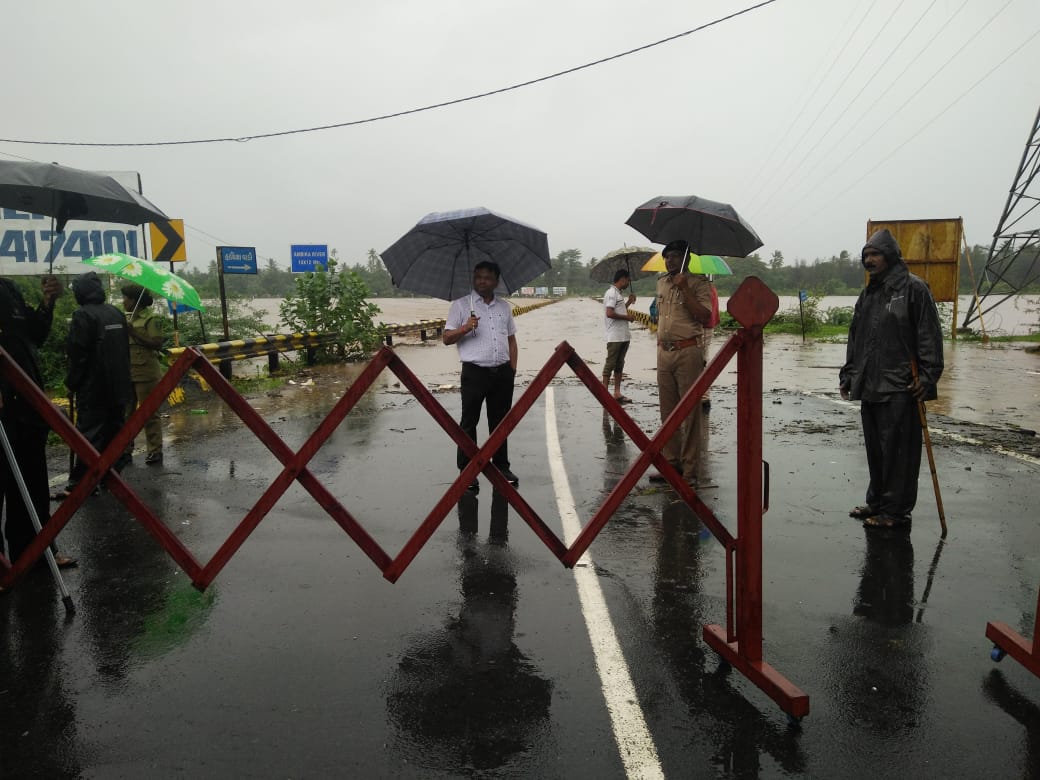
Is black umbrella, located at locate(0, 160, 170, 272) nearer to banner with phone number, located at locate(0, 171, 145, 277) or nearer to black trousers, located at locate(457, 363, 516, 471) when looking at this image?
black trousers, located at locate(457, 363, 516, 471)

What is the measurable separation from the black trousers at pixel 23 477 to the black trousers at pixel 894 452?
18.4ft

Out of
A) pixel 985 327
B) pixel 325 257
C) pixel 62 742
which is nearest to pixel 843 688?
pixel 62 742

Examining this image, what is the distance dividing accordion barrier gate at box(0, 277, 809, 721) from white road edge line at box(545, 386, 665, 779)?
16.5 inches

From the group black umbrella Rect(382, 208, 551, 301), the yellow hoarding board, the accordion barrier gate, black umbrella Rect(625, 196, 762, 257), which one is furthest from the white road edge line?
the yellow hoarding board

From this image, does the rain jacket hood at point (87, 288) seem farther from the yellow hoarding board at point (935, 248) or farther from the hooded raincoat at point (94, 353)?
the yellow hoarding board at point (935, 248)

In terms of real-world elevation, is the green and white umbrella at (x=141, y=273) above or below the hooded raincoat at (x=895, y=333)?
above

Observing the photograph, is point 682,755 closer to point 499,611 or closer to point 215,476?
point 499,611

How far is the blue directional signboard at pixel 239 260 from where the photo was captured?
55.0 feet

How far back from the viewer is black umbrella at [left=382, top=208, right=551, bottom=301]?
619cm

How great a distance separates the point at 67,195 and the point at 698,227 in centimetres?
490

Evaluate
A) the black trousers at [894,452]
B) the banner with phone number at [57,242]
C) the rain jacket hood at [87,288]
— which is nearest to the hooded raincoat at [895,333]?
the black trousers at [894,452]

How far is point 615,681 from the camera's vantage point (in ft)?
10.7

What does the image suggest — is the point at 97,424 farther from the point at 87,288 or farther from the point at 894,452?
the point at 894,452

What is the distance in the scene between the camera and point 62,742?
2.85 meters
